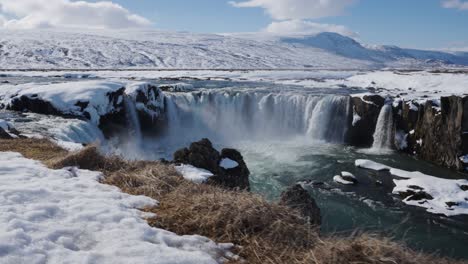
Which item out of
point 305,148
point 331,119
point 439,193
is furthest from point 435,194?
point 331,119

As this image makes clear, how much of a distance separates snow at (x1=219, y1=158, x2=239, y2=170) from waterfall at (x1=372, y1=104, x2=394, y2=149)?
1817 cm

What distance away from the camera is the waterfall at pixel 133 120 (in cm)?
2736

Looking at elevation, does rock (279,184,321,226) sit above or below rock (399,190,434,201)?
above

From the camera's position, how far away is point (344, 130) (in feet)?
102

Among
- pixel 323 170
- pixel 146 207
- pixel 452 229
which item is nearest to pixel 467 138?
pixel 323 170

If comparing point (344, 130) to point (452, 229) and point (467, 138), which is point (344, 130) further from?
point (452, 229)

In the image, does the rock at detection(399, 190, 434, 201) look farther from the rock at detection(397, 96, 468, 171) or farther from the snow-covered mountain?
the snow-covered mountain

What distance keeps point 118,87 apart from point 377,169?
15997mm

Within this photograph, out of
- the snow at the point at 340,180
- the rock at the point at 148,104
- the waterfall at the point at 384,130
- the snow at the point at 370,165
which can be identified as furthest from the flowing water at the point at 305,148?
the rock at the point at 148,104

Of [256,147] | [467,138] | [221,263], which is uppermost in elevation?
[221,263]

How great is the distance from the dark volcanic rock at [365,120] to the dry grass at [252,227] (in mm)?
26035

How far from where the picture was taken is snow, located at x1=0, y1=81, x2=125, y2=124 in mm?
23197

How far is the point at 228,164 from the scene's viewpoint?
546 inches

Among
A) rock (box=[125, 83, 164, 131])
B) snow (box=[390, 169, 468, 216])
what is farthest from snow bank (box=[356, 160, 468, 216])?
rock (box=[125, 83, 164, 131])
